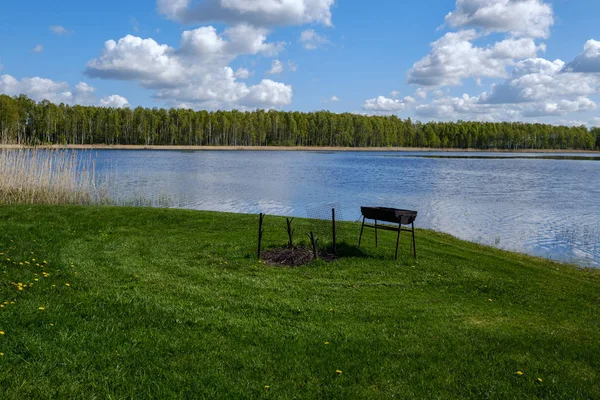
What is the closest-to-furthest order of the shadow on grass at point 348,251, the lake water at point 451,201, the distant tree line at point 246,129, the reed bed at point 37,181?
the shadow on grass at point 348,251 < the lake water at point 451,201 < the reed bed at point 37,181 < the distant tree line at point 246,129

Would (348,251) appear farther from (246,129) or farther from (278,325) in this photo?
(246,129)

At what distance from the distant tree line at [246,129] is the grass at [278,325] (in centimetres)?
9385

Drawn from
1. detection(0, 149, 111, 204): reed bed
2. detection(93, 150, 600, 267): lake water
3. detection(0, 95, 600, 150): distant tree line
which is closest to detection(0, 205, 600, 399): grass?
detection(93, 150, 600, 267): lake water

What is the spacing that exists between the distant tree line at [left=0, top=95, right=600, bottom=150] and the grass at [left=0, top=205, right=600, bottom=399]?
93849 millimetres

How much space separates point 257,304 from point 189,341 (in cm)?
192

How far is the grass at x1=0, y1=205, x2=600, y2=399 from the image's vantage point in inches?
218

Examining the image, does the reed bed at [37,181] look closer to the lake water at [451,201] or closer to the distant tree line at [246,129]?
the lake water at [451,201]

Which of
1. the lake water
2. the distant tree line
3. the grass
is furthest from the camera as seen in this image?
the distant tree line

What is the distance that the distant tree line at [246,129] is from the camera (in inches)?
4454

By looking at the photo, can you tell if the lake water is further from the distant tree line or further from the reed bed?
the distant tree line

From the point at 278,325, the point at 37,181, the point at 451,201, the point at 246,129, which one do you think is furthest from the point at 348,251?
the point at 246,129

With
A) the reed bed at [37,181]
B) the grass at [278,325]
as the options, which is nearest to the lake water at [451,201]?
the reed bed at [37,181]

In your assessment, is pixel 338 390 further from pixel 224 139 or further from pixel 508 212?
pixel 224 139

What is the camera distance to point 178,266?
1084cm
